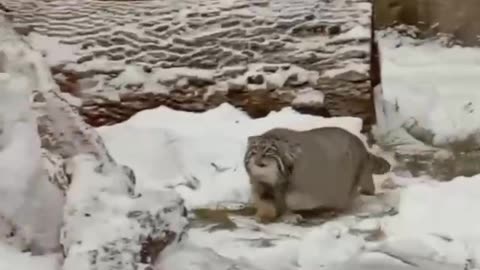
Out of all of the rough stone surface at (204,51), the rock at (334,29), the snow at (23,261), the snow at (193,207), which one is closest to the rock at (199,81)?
the rough stone surface at (204,51)

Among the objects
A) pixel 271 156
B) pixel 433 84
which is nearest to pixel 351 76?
pixel 433 84

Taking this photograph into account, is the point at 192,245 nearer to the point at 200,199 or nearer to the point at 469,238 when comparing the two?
the point at 200,199

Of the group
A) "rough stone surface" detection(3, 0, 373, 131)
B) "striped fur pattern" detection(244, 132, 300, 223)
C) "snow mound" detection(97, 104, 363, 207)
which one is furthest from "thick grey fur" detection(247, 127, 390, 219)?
"rough stone surface" detection(3, 0, 373, 131)

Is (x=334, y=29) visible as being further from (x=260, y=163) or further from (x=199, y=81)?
(x=260, y=163)

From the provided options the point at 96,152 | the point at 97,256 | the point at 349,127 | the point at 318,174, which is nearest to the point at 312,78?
the point at 349,127

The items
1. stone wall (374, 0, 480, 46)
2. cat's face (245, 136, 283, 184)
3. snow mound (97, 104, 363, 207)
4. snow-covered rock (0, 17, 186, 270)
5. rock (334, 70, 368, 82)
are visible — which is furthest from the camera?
stone wall (374, 0, 480, 46)

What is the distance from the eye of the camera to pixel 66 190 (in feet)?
4.60

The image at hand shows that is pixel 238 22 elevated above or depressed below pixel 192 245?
above

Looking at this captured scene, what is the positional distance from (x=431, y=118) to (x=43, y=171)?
0.74m

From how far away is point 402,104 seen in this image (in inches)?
76.4

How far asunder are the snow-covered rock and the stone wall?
79 centimetres

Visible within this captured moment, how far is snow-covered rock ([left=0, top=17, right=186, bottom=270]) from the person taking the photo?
1.32m

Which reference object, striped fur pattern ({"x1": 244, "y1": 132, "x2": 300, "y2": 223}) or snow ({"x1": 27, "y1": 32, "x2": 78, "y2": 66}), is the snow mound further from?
snow ({"x1": 27, "y1": 32, "x2": 78, "y2": 66})

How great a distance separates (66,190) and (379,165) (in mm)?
507
